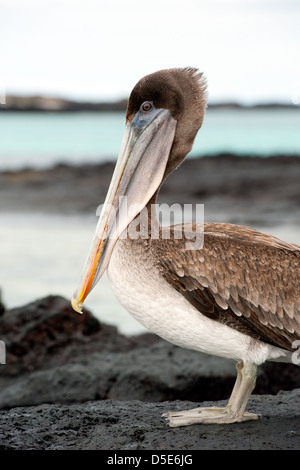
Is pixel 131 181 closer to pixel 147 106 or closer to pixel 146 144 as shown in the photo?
pixel 146 144

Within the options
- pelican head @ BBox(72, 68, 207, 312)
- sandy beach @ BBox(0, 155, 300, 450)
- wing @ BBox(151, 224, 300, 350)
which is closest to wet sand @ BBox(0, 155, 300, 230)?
sandy beach @ BBox(0, 155, 300, 450)

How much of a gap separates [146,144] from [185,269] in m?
0.88

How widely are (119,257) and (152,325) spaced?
0.45 metres

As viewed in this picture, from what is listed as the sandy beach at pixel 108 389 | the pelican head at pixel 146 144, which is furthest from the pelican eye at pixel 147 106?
the sandy beach at pixel 108 389

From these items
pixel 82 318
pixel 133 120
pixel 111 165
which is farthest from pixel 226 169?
pixel 133 120

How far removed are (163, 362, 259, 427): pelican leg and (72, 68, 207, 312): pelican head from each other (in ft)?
2.88

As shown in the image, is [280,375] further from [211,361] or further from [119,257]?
[119,257]

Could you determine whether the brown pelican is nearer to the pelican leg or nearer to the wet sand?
the pelican leg

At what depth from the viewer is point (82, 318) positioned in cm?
681

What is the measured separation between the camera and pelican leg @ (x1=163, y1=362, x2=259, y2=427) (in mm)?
4195

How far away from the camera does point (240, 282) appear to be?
164 inches

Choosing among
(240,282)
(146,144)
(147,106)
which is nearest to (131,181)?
(146,144)
